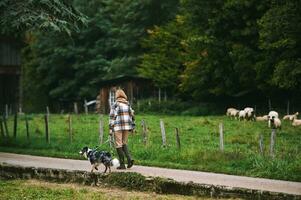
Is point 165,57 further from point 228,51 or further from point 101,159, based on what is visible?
point 101,159

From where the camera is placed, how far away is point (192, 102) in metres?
48.8

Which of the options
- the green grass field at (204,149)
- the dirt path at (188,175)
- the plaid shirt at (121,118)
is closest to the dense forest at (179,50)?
the green grass field at (204,149)

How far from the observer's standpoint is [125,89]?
51.9m

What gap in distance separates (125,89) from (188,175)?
3654 cm

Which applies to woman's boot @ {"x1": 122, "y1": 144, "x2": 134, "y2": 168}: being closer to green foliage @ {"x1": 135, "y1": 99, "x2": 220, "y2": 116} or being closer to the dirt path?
the dirt path

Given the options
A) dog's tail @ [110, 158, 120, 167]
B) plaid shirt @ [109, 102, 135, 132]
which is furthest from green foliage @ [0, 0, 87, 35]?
dog's tail @ [110, 158, 120, 167]

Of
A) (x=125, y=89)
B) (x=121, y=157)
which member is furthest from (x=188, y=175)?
(x=125, y=89)

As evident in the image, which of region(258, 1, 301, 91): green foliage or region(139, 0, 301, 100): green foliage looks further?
region(139, 0, 301, 100): green foliage

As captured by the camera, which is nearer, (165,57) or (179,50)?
(179,50)

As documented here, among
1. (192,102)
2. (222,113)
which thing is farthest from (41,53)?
(222,113)

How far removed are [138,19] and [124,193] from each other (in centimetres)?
4424

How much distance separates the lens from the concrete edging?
13016mm

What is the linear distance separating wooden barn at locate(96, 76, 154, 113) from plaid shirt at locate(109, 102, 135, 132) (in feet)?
113

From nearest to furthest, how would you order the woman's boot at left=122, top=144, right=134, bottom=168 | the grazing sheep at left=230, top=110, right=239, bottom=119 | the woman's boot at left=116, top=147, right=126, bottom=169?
the woman's boot at left=116, top=147, right=126, bottom=169 < the woman's boot at left=122, top=144, right=134, bottom=168 < the grazing sheep at left=230, top=110, right=239, bottom=119
